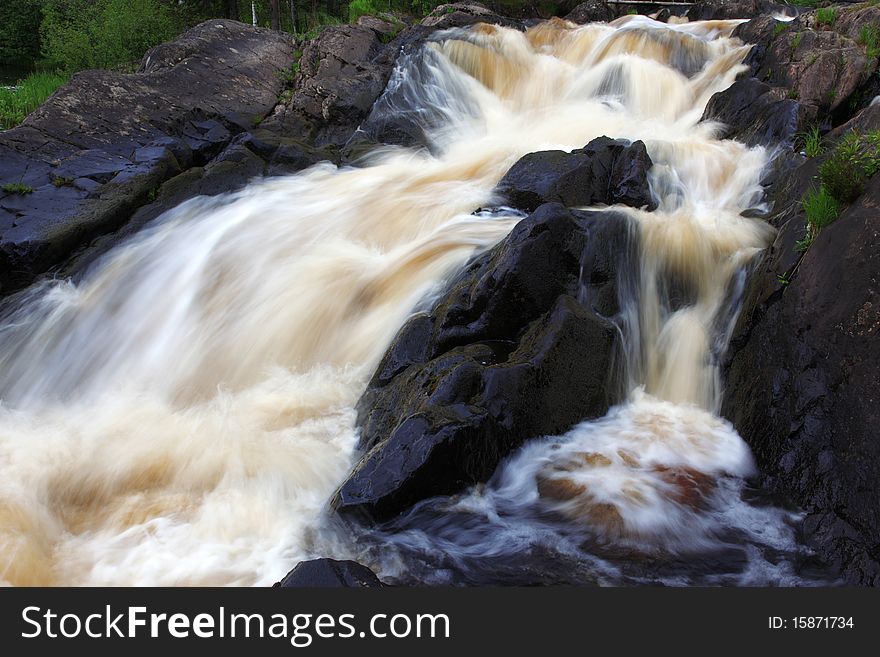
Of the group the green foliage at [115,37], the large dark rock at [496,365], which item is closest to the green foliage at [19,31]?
the green foliage at [115,37]

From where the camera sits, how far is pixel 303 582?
12.2 feet

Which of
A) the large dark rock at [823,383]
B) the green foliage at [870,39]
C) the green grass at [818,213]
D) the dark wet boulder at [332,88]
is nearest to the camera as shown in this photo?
the large dark rock at [823,383]

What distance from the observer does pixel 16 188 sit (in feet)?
31.3

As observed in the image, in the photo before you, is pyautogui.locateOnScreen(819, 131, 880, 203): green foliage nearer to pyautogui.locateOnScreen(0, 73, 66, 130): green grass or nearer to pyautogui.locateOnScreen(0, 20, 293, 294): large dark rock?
pyautogui.locateOnScreen(0, 20, 293, 294): large dark rock

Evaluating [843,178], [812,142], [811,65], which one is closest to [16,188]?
[843,178]

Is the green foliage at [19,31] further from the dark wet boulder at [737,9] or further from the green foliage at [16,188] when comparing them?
the dark wet boulder at [737,9]

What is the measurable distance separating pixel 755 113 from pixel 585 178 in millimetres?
3742

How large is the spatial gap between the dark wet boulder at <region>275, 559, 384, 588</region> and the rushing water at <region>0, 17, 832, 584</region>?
31.2 inches

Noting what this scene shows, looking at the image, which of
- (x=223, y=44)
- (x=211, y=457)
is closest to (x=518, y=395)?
(x=211, y=457)

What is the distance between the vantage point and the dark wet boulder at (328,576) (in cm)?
369

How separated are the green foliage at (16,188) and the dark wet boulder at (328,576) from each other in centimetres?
851

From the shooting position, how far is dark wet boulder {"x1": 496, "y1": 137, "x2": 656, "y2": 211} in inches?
327

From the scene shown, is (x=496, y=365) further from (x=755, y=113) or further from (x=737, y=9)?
(x=737, y=9)

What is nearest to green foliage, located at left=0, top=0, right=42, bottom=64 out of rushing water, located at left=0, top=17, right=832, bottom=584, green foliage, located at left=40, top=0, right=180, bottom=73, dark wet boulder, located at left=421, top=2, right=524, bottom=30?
green foliage, located at left=40, top=0, right=180, bottom=73
